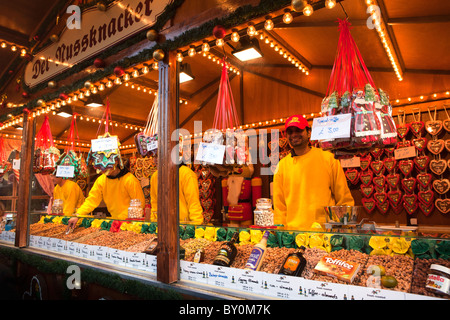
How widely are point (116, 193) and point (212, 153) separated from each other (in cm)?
252

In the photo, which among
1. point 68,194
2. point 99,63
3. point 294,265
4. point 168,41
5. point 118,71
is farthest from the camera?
point 68,194

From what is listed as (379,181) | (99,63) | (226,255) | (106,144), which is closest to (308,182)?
(226,255)

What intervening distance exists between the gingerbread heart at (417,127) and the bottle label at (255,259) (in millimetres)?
3792

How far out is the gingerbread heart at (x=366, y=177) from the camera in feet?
15.4

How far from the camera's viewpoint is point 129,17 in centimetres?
266

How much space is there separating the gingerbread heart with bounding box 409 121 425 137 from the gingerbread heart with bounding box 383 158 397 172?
472 millimetres

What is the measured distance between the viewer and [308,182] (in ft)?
9.52

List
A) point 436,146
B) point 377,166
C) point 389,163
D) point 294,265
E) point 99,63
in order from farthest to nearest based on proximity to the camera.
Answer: point 377,166, point 389,163, point 436,146, point 99,63, point 294,265

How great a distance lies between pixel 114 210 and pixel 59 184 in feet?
6.07

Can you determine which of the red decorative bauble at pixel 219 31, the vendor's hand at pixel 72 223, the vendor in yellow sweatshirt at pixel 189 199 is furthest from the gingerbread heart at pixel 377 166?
the vendor's hand at pixel 72 223

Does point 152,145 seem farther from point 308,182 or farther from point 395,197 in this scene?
point 395,197

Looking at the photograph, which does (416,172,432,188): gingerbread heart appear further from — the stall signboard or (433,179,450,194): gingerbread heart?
the stall signboard

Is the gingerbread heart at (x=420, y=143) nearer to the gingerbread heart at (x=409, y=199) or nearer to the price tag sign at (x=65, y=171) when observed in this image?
the gingerbread heart at (x=409, y=199)
